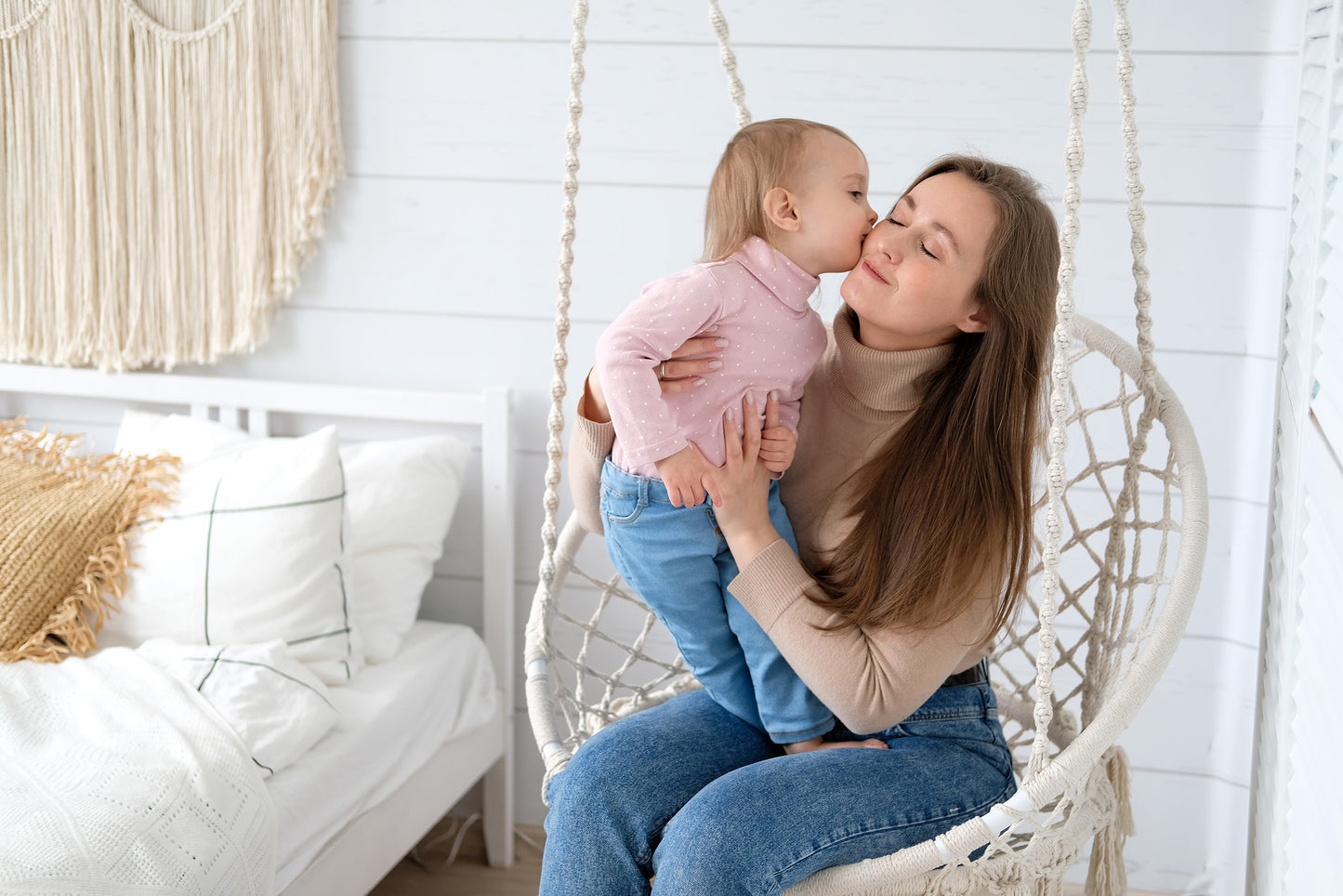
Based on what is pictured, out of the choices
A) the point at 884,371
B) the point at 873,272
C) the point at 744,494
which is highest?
the point at 873,272

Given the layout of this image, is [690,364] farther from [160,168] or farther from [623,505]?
[160,168]

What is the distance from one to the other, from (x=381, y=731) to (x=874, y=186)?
1148 millimetres

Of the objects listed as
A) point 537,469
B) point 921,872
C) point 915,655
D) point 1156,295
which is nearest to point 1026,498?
point 915,655

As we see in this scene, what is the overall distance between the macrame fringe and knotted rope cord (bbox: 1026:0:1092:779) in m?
0.28

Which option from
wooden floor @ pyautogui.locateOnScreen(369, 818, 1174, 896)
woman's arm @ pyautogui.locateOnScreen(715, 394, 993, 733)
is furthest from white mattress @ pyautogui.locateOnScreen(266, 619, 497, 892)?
woman's arm @ pyautogui.locateOnScreen(715, 394, 993, 733)

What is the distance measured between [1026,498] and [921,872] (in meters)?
0.38

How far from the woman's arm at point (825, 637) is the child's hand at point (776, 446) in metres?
0.03

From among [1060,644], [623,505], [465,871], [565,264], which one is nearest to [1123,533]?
[1060,644]

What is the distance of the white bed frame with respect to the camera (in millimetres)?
1860

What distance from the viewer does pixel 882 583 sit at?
1.08 m

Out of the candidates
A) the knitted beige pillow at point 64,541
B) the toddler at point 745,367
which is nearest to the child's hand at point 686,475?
the toddler at point 745,367

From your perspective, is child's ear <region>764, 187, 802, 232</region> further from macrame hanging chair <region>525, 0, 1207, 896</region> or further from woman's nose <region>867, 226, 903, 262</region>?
macrame hanging chair <region>525, 0, 1207, 896</region>

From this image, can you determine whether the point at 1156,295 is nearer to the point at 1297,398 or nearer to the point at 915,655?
the point at 1297,398

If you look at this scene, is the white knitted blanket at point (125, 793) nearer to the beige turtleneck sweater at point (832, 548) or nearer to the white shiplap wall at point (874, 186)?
the beige turtleneck sweater at point (832, 548)
